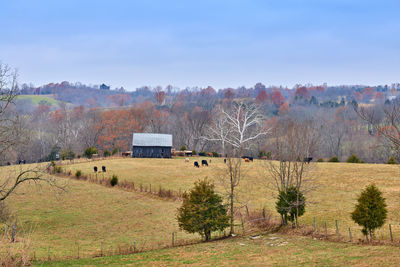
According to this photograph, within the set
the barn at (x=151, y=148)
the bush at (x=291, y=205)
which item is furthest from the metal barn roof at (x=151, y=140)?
the bush at (x=291, y=205)

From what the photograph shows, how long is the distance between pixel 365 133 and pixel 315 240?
101 meters

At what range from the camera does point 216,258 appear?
1948 cm

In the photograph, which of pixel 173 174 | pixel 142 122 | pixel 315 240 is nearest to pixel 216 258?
pixel 315 240

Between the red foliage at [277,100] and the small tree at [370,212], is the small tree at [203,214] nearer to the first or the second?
the small tree at [370,212]

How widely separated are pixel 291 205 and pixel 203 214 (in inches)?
256

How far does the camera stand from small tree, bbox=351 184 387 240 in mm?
21578

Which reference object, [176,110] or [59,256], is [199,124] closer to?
[176,110]

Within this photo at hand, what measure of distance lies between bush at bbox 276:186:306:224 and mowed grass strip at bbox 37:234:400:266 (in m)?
2.88

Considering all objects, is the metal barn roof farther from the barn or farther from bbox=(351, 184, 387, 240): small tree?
bbox=(351, 184, 387, 240): small tree

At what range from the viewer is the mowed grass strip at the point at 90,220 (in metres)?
25.9

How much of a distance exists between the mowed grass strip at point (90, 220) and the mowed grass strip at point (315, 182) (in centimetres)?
650

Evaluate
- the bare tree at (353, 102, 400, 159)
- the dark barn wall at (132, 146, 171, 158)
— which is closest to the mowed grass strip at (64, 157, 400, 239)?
the dark barn wall at (132, 146, 171, 158)

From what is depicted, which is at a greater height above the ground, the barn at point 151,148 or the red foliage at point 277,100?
the red foliage at point 277,100

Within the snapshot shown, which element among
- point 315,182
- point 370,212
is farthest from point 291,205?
point 315,182
